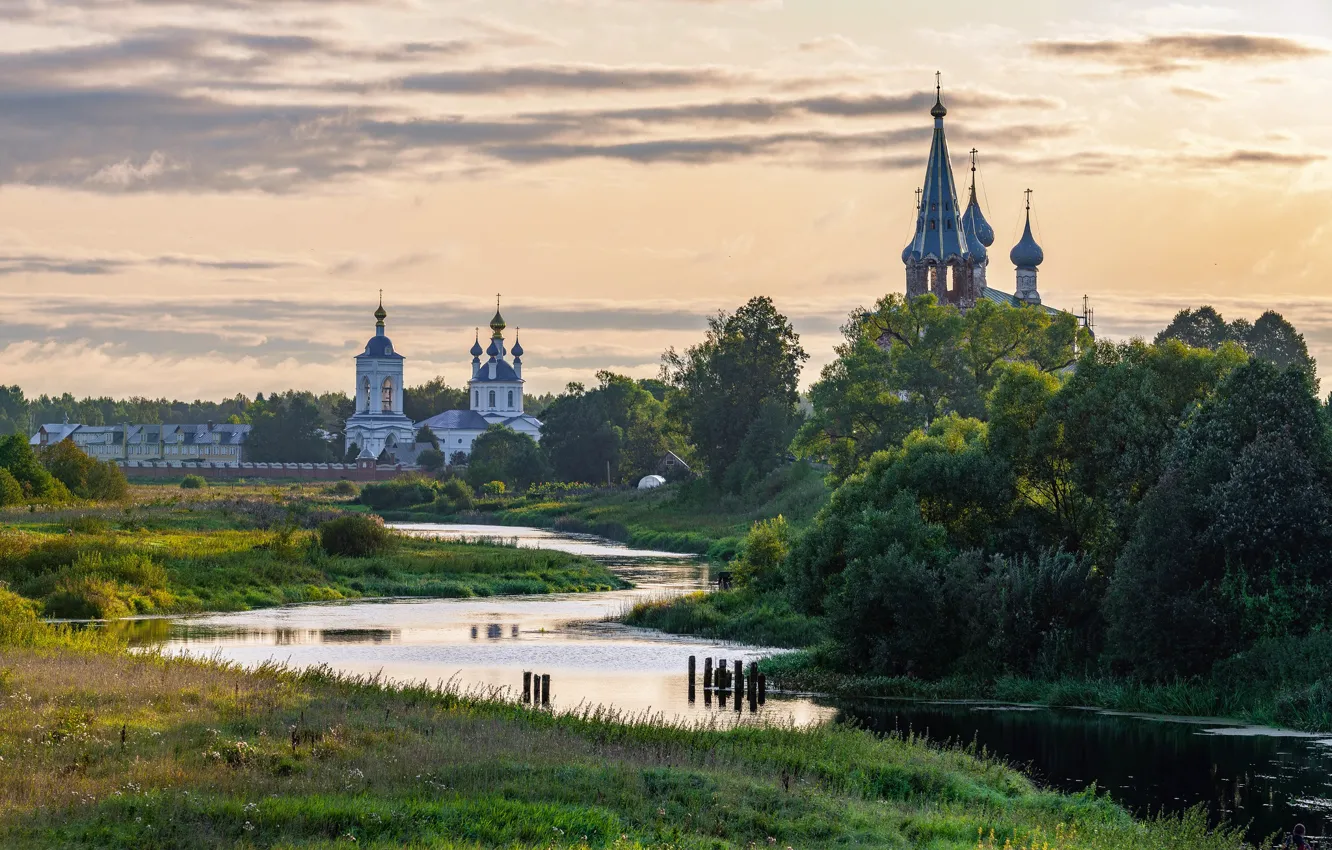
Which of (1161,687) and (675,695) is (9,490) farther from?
(1161,687)

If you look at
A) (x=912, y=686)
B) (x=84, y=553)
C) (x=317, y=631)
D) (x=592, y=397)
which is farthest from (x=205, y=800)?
(x=592, y=397)

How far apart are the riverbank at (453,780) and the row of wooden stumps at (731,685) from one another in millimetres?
4534

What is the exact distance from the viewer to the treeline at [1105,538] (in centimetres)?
3569

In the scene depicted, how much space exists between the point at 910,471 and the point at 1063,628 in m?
6.74

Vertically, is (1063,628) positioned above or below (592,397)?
Answer: below

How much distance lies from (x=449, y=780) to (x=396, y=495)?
12498 centimetres

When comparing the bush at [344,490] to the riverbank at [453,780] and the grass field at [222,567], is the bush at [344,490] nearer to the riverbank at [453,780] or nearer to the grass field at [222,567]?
the grass field at [222,567]

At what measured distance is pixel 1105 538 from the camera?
41156 mm

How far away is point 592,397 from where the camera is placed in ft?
534

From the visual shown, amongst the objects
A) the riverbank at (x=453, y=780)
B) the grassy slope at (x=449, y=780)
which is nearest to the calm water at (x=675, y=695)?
the riverbank at (x=453, y=780)

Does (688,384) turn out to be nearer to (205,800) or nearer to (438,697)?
(438,697)

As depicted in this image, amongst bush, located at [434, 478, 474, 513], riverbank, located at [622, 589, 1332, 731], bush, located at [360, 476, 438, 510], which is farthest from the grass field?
bush, located at [360, 476, 438, 510]

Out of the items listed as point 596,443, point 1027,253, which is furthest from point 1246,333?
point 596,443

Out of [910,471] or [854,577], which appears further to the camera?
[910,471]
